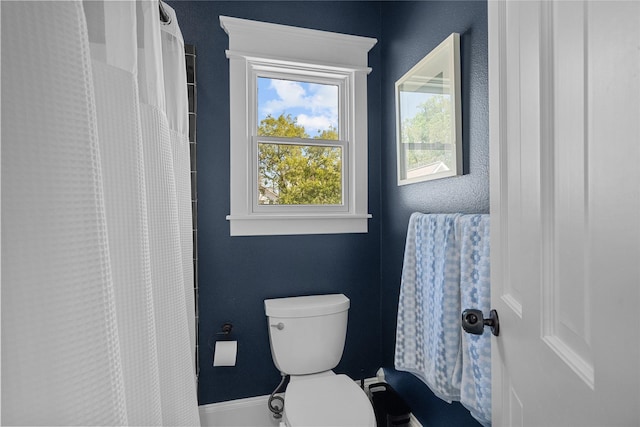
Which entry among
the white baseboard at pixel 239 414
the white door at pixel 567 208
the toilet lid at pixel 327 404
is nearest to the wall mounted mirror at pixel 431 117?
the white door at pixel 567 208

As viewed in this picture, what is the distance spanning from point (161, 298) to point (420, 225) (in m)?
1.10

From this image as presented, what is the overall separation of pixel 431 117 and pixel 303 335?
1.23 m

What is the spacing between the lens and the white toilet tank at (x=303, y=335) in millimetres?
1768

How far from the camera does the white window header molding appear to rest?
1.85 m

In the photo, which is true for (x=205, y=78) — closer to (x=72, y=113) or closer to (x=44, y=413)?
(x=72, y=113)

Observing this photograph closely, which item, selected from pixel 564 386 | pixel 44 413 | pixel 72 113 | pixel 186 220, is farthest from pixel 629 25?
pixel 186 220

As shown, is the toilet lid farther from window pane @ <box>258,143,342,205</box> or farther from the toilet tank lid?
window pane @ <box>258,143,342,205</box>

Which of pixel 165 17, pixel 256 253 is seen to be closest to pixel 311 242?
pixel 256 253

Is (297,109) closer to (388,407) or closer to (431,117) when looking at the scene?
(431,117)

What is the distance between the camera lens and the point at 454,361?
48.5 inches

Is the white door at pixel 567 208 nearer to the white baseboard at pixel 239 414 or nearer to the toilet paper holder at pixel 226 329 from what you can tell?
the toilet paper holder at pixel 226 329

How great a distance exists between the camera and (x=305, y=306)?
1792 mm

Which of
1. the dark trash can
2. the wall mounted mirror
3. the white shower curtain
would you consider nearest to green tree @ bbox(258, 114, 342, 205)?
the wall mounted mirror

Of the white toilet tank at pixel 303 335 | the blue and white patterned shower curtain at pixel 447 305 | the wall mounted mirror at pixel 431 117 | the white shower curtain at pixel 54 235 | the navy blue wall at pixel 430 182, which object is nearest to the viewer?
the white shower curtain at pixel 54 235
